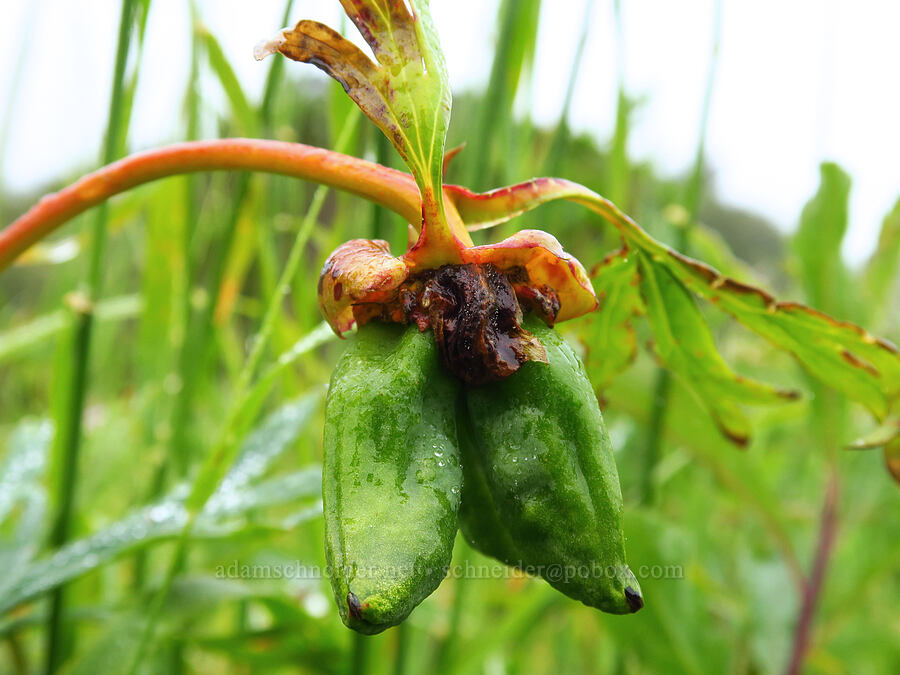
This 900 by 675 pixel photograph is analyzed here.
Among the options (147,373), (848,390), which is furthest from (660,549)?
(147,373)

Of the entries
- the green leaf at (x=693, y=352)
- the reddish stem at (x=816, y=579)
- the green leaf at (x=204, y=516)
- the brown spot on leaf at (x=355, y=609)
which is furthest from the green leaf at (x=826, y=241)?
the brown spot on leaf at (x=355, y=609)

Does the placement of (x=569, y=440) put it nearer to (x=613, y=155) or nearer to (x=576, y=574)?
(x=576, y=574)

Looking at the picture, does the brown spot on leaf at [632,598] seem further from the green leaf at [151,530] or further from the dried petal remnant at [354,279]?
the green leaf at [151,530]

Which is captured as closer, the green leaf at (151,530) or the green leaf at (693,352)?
the green leaf at (693,352)

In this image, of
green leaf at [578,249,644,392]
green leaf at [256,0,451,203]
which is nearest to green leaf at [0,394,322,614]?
green leaf at [578,249,644,392]

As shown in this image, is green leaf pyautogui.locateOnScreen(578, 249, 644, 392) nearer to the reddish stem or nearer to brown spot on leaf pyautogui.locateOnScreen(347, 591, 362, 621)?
brown spot on leaf pyautogui.locateOnScreen(347, 591, 362, 621)

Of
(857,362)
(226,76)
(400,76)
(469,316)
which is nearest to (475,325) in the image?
(469,316)

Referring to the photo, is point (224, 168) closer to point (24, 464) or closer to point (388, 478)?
point (388, 478)
